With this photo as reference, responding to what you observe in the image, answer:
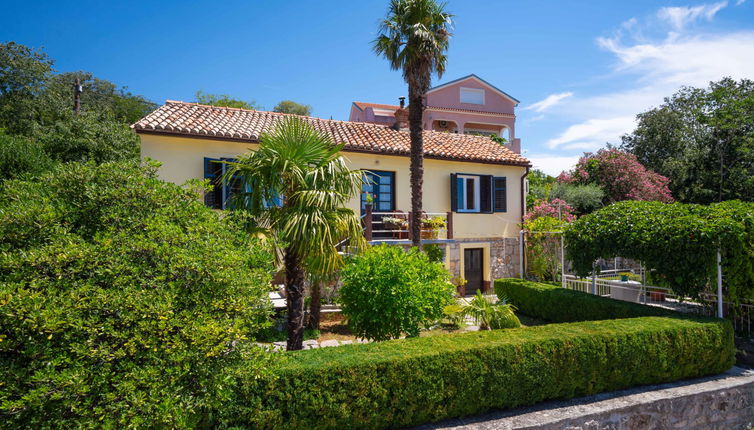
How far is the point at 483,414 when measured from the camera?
4992 millimetres

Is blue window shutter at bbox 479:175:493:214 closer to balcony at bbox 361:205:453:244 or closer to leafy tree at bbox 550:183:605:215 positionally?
balcony at bbox 361:205:453:244

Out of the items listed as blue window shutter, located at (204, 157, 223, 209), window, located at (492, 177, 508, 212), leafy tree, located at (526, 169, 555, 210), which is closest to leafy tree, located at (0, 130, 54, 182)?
blue window shutter, located at (204, 157, 223, 209)

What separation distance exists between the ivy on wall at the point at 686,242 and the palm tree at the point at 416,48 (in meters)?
5.04

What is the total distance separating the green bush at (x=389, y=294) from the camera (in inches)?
277

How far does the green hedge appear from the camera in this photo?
26.2ft

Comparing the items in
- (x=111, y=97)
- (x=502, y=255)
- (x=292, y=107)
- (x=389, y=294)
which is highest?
(x=292, y=107)

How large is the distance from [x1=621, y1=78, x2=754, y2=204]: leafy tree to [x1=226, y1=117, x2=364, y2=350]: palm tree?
87.0 feet

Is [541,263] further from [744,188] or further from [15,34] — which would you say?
[15,34]

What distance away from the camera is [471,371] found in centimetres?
485

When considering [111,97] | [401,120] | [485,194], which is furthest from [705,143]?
[111,97]

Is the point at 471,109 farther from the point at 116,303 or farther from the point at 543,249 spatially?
the point at 116,303

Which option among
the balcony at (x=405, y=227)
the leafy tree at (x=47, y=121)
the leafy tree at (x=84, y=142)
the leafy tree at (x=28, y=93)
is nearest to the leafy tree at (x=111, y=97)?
the leafy tree at (x=47, y=121)

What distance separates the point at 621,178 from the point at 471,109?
36.5 ft

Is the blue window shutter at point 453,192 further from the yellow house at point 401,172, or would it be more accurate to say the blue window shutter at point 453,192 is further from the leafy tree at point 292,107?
the leafy tree at point 292,107
